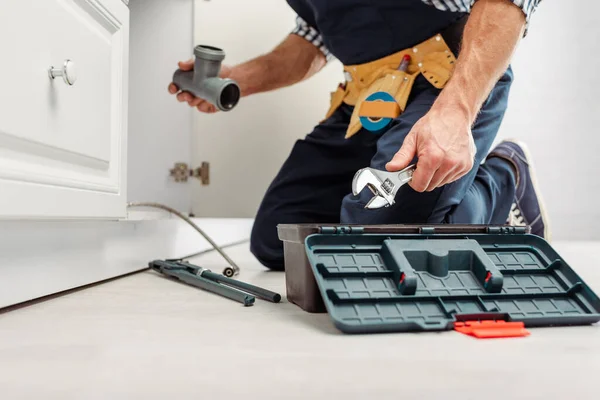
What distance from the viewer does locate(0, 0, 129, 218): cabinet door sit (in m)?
0.64

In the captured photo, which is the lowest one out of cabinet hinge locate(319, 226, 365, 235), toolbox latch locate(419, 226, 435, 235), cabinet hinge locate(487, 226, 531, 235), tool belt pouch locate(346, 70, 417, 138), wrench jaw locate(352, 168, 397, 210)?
cabinet hinge locate(487, 226, 531, 235)

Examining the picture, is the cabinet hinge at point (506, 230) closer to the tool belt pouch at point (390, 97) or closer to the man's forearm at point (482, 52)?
the man's forearm at point (482, 52)

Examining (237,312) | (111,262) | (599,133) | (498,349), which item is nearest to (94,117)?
(111,262)

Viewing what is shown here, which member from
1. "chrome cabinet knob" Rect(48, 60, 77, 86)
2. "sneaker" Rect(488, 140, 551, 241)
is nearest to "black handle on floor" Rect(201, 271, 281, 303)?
"chrome cabinet knob" Rect(48, 60, 77, 86)

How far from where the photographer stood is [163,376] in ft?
1.43

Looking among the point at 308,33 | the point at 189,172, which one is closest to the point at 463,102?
the point at 308,33

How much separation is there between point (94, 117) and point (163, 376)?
0.55m

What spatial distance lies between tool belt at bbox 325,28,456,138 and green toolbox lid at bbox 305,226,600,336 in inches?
17.1

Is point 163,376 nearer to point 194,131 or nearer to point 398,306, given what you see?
point 398,306

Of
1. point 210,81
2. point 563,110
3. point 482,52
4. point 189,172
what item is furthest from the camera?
point 563,110

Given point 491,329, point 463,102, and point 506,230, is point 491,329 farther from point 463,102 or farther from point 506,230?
point 463,102

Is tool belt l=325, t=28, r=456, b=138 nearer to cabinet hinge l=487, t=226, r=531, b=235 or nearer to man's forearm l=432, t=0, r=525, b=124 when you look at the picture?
man's forearm l=432, t=0, r=525, b=124

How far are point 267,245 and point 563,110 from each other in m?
2.11

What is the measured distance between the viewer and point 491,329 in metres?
0.58
